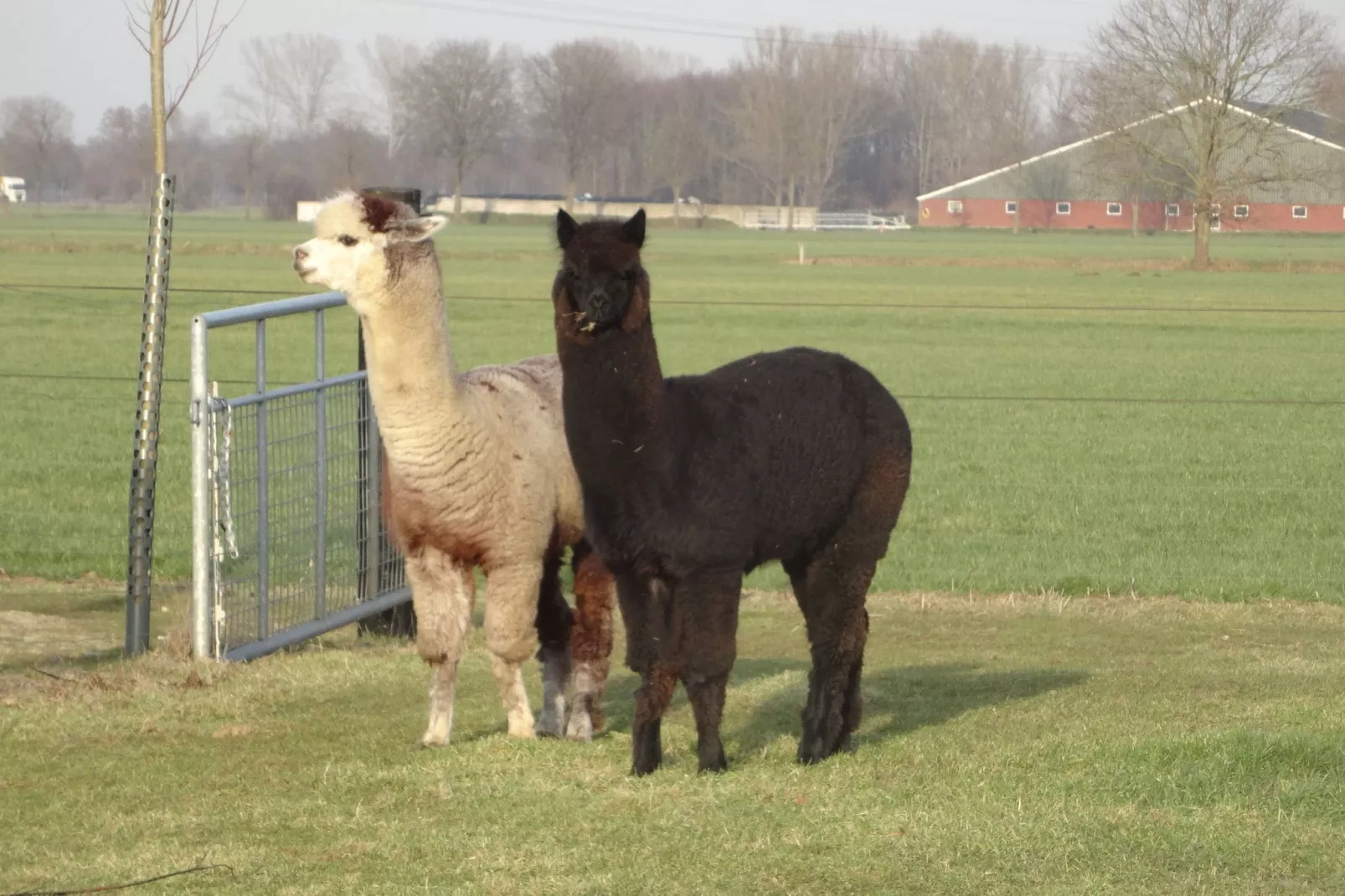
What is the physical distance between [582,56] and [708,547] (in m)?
118

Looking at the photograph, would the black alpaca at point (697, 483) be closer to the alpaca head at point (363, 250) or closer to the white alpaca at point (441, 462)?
the white alpaca at point (441, 462)

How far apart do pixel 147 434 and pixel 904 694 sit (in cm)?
371

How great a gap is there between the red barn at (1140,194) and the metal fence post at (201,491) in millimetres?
60231

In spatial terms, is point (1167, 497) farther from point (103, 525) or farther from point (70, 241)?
point (70, 241)

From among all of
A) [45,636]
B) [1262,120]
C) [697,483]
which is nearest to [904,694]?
[697,483]

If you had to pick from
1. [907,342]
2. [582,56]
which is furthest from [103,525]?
[582,56]

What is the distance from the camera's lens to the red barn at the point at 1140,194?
237 feet

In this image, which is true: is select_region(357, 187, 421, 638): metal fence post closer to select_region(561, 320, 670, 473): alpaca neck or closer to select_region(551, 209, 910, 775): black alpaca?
select_region(551, 209, 910, 775): black alpaca

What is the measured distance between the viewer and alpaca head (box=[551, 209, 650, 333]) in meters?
5.63

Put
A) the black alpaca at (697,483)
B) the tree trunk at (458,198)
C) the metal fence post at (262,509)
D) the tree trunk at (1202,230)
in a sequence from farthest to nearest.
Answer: the tree trunk at (458,198), the tree trunk at (1202,230), the metal fence post at (262,509), the black alpaca at (697,483)

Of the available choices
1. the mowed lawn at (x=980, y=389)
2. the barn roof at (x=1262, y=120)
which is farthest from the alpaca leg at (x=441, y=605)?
the barn roof at (x=1262, y=120)

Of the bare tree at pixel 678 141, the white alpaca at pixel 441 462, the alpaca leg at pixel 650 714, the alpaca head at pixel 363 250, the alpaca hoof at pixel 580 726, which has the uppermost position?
the bare tree at pixel 678 141

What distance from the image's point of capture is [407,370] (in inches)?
245

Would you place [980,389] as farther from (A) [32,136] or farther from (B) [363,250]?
(A) [32,136]
